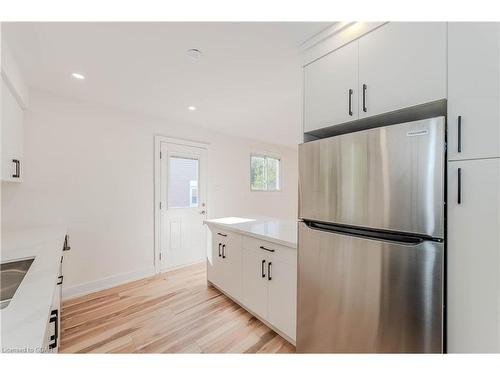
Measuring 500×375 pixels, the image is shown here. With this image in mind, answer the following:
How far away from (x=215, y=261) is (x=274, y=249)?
1.11 metres

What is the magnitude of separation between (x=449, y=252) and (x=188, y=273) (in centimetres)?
316

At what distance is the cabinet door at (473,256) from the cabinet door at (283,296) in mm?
927

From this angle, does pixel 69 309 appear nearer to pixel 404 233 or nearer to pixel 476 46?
pixel 404 233

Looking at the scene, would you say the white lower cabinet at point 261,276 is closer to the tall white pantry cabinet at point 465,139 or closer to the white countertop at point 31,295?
the tall white pantry cabinet at point 465,139

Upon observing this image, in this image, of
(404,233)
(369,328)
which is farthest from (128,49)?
(369,328)

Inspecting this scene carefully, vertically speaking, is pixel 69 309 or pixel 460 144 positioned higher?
pixel 460 144

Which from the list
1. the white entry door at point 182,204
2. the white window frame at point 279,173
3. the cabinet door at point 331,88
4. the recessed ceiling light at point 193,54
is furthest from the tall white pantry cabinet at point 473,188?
the white window frame at point 279,173

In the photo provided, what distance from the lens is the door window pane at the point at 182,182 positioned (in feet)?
11.4

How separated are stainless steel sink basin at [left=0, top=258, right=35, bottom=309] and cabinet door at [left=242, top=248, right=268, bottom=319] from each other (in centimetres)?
159

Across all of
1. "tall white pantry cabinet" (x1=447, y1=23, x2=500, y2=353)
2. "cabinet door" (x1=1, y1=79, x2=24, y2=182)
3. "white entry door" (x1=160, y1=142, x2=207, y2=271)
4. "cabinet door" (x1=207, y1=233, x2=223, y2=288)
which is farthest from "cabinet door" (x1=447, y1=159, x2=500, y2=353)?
"white entry door" (x1=160, y1=142, x2=207, y2=271)

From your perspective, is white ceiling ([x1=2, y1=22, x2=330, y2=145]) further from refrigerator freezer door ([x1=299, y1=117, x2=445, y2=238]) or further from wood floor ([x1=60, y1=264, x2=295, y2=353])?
wood floor ([x1=60, y1=264, x2=295, y2=353])

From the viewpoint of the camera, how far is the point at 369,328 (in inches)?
44.8

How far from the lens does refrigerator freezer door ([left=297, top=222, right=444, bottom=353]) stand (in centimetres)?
96
